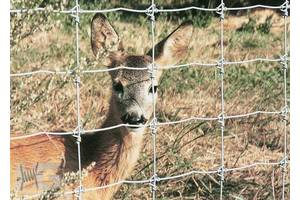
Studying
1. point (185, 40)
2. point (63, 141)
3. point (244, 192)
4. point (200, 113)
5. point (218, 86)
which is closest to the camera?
point (63, 141)

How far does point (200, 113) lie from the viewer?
5633 mm

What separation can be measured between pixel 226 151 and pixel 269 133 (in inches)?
15.5

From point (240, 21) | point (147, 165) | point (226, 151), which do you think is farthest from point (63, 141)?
point (240, 21)

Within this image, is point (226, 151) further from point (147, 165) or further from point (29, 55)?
point (29, 55)

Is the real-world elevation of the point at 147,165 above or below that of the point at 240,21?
below

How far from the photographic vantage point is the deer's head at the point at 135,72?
4.12m

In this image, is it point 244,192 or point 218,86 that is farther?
point 218,86

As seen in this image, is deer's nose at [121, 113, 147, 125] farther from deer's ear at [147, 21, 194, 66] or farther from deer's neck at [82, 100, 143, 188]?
deer's ear at [147, 21, 194, 66]

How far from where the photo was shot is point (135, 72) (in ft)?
13.8
